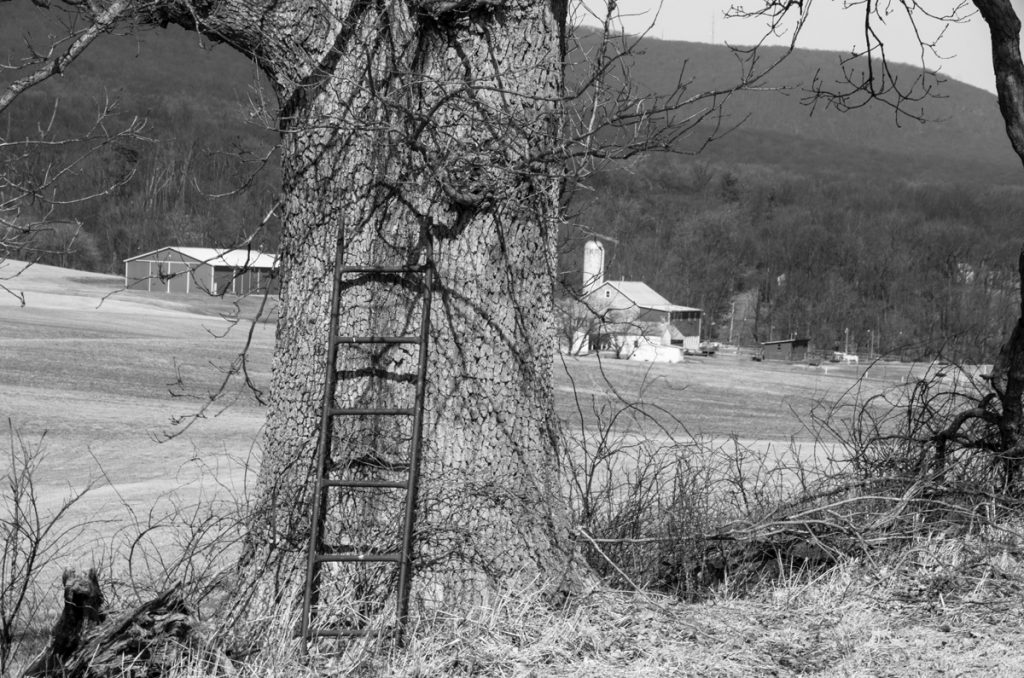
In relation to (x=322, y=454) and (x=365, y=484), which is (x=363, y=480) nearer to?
(x=365, y=484)

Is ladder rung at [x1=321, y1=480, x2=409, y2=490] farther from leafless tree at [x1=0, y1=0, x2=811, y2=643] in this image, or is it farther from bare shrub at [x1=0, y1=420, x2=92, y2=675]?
bare shrub at [x1=0, y1=420, x2=92, y2=675]

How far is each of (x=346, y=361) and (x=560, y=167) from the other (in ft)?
4.64

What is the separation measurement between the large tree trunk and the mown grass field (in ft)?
1.31

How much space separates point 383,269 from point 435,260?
0.26m

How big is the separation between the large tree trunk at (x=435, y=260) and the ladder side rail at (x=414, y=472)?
0.22 feet

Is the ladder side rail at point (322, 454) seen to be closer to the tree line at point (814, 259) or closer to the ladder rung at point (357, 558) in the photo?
the ladder rung at point (357, 558)

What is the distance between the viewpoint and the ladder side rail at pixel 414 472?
5.31 metres

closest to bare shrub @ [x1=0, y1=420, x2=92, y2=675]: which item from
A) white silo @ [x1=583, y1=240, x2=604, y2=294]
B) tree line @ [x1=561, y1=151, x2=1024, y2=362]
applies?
white silo @ [x1=583, y1=240, x2=604, y2=294]

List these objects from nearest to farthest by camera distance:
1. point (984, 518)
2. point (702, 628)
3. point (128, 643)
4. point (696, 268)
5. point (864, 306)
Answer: point (128, 643), point (702, 628), point (984, 518), point (864, 306), point (696, 268)

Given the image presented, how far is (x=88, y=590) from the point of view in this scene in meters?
5.15

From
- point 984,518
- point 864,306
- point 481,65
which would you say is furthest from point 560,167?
point 864,306

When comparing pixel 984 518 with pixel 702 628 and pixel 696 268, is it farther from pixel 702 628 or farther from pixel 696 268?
pixel 696 268

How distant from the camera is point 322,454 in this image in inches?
213

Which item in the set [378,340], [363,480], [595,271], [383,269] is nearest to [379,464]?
[363,480]
